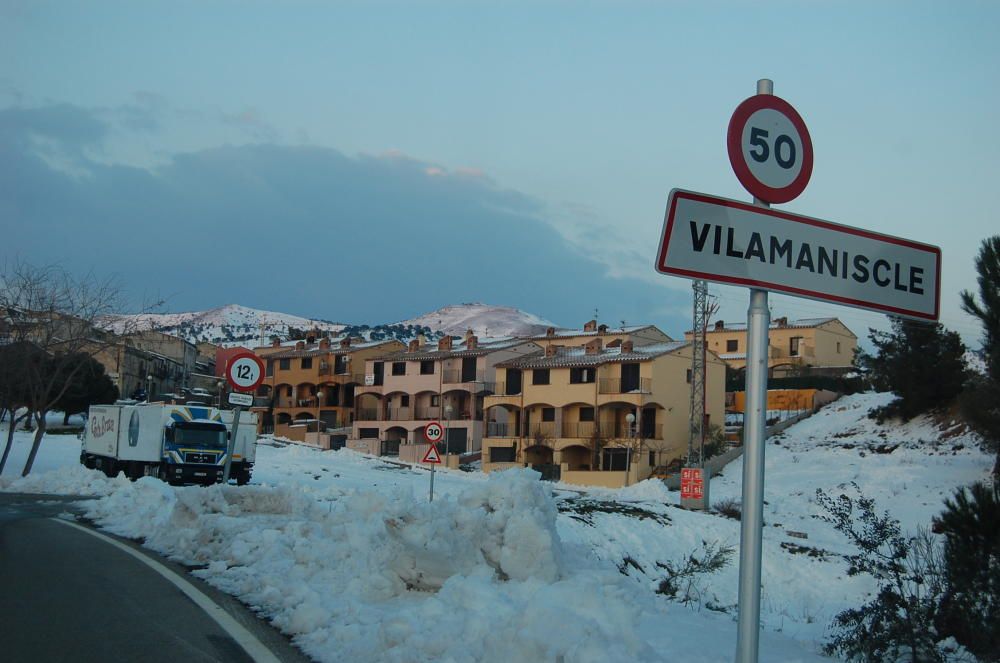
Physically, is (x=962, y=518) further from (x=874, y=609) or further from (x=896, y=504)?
(x=896, y=504)

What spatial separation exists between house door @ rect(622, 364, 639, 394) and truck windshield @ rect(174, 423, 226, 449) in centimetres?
3076

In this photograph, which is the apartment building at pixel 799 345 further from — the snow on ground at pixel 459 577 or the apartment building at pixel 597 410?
the snow on ground at pixel 459 577

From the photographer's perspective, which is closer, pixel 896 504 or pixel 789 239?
pixel 789 239

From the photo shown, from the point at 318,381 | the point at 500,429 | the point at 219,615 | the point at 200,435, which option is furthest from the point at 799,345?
the point at 219,615

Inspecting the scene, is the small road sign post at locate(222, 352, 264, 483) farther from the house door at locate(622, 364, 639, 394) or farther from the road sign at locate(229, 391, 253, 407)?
the house door at locate(622, 364, 639, 394)

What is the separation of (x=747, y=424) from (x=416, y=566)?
5.66 m

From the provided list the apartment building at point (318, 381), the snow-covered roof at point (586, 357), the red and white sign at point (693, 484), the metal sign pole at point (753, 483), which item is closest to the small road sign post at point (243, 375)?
the metal sign pole at point (753, 483)

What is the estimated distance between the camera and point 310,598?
8.48m

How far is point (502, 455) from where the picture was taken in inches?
2511

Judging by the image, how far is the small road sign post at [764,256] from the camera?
417 cm

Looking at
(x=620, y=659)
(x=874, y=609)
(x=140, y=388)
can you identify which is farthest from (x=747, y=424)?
(x=140, y=388)

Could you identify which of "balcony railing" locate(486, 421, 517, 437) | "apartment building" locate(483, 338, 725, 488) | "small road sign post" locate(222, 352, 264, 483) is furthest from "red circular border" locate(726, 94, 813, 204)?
"balcony railing" locate(486, 421, 517, 437)

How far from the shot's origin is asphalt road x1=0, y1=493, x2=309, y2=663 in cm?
715

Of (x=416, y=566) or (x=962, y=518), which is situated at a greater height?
(x=962, y=518)
